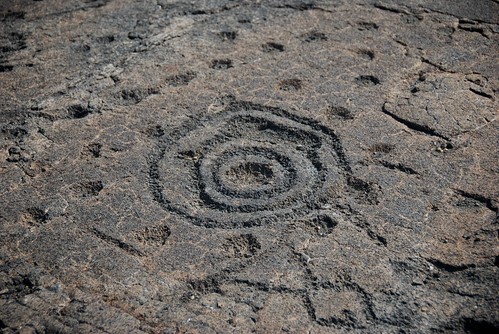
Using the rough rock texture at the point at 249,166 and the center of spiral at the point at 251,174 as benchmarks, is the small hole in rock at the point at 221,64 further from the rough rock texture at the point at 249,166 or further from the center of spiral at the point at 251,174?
the center of spiral at the point at 251,174

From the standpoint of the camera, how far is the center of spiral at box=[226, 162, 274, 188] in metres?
4.39

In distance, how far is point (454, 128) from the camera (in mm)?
4656

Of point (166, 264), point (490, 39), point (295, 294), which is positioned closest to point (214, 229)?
point (166, 264)

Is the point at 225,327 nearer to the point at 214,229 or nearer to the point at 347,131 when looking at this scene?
the point at 214,229

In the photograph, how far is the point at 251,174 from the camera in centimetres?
446

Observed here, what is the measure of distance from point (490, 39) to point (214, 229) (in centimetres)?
287

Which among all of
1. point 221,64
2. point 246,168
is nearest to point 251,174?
point 246,168

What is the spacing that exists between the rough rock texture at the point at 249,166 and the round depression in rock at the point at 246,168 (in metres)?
0.01

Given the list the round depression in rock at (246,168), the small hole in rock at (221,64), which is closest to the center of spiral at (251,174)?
the round depression in rock at (246,168)

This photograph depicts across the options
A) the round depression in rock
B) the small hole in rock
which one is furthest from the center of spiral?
the small hole in rock

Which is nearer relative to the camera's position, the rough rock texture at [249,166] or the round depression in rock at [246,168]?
the rough rock texture at [249,166]

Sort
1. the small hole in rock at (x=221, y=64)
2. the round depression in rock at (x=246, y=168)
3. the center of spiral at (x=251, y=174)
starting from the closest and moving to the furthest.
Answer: the round depression in rock at (x=246, y=168) < the center of spiral at (x=251, y=174) < the small hole in rock at (x=221, y=64)

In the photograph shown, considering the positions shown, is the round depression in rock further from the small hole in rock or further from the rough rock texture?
the small hole in rock

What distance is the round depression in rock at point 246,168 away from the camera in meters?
4.16
